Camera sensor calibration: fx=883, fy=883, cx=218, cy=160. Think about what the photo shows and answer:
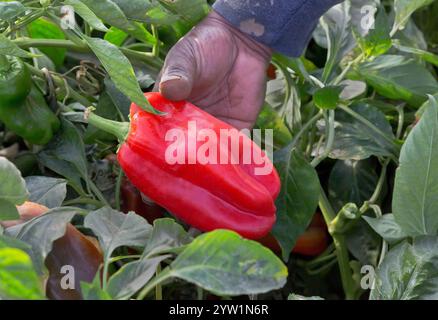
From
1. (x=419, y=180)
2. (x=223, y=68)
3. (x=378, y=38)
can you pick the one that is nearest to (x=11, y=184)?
(x=223, y=68)

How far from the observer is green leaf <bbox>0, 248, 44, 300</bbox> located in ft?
2.10

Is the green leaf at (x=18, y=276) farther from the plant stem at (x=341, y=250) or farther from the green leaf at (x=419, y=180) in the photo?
the plant stem at (x=341, y=250)

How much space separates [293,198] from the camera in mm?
1005

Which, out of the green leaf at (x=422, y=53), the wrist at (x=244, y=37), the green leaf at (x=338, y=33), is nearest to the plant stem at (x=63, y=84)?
the wrist at (x=244, y=37)

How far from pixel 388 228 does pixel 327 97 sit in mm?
183

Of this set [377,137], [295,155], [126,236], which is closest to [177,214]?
[126,236]

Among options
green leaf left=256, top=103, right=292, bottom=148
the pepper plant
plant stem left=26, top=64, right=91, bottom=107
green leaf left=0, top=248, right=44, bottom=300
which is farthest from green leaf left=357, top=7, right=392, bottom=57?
green leaf left=0, top=248, right=44, bottom=300

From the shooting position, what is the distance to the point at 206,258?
2.30 feet

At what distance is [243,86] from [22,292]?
1.30 ft

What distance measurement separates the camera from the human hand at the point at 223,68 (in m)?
0.91

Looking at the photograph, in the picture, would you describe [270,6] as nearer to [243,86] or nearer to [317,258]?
[243,86]

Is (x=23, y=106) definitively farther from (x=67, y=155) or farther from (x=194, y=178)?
(x=194, y=178)

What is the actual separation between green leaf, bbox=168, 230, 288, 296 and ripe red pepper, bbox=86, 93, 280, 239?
0.18 m

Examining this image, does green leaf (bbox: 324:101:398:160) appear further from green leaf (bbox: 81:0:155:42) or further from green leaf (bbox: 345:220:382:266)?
green leaf (bbox: 81:0:155:42)
